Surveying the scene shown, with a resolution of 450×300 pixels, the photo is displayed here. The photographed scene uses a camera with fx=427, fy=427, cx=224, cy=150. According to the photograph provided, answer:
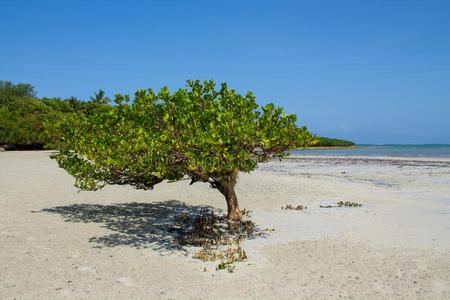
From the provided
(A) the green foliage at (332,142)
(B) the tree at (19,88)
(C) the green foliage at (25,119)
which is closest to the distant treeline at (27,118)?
(C) the green foliage at (25,119)

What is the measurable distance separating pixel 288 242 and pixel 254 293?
15.2ft

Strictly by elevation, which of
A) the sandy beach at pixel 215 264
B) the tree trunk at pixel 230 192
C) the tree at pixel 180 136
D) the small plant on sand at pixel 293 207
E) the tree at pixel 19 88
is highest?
the tree at pixel 19 88

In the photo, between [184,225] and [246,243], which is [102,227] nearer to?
[184,225]

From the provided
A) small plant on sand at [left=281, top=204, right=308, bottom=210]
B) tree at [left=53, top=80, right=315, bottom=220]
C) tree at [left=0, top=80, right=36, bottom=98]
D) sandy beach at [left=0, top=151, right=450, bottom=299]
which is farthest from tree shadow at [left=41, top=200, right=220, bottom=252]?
tree at [left=0, top=80, right=36, bottom=98]

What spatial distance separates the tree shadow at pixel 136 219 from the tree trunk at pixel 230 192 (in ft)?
6.98

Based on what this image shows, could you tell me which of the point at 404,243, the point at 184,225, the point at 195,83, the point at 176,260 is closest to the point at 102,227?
the point at 184,225

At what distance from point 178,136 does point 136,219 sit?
5737mm

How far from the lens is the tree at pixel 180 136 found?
12016 mm

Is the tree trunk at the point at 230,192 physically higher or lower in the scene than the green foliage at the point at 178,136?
lower

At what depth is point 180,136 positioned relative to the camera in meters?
12.6

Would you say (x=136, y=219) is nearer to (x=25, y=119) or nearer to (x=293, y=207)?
(x=293, y=207)

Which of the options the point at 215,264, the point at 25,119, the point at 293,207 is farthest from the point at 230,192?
the point at 25,119

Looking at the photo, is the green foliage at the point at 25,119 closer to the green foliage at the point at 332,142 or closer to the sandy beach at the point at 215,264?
the sandy beach at the point at 215,264

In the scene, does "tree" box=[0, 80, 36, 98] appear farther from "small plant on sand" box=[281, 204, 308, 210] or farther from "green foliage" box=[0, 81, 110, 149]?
"small plant on sand" box=[281, 204, 308, 210]
